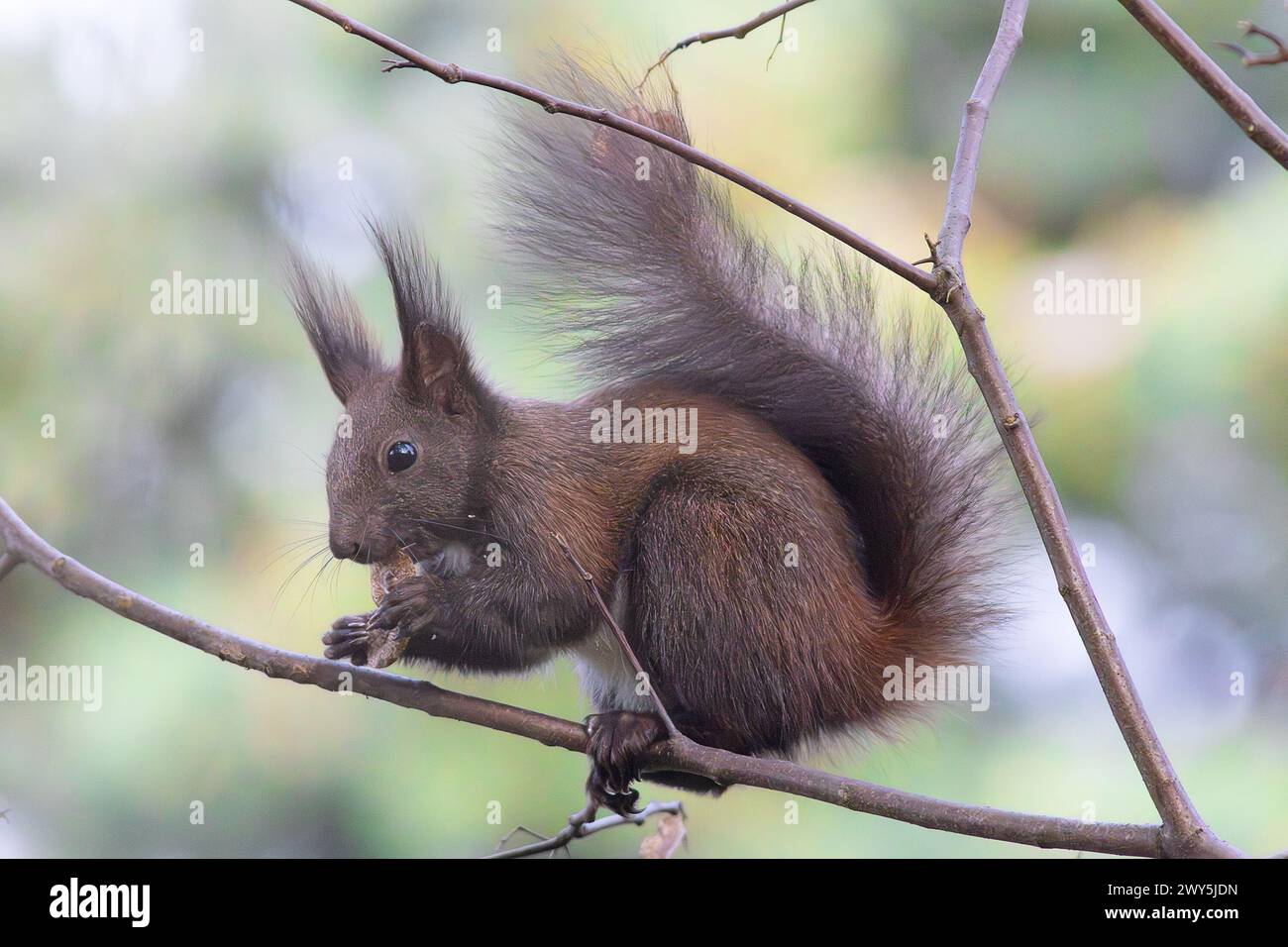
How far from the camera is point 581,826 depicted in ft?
7.40

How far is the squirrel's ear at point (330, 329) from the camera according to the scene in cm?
270

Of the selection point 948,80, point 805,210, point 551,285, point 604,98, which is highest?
point 948,80

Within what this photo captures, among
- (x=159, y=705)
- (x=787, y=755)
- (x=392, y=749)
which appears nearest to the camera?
(x=787, y=755)

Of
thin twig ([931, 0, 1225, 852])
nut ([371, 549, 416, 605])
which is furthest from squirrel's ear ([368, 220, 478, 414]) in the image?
thin twig ([931, 0, 1225, 852])

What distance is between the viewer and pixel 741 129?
5.36m

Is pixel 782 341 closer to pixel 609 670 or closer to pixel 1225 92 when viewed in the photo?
pixel 609 670

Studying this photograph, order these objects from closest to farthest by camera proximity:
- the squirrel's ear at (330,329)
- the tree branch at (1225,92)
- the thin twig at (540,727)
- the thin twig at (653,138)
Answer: the tree branch at (1225,92) < the thin twig at (653,138) < the thin twig at (540,727) < the squirrel's ear at (330,329)

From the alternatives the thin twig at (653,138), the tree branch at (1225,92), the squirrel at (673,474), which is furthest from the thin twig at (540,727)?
the tree branch at (1225,92)

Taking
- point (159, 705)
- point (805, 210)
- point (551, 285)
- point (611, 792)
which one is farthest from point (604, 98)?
point (159, 705)

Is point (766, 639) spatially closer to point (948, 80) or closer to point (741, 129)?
point (741, 129)

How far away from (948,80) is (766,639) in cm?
568

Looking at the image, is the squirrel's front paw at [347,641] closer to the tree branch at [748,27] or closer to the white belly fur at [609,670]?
the white belly fur at [609,670]

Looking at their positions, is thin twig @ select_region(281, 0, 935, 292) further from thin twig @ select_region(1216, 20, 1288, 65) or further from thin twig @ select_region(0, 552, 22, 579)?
thin twig @ select_region(0, 552, 22, 579)

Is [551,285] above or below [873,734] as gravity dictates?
above
